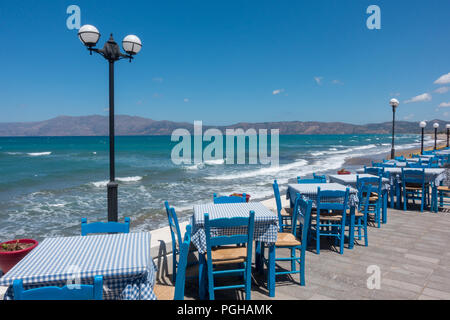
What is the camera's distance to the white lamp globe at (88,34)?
15.0ft

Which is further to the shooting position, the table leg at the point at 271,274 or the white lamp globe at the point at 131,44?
the white lamp globe at the point at 131,44

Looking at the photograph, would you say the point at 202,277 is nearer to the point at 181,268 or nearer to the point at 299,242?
the point at 299,242

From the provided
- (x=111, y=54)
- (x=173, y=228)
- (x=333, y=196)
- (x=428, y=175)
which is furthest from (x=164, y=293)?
(x=428, y=175)

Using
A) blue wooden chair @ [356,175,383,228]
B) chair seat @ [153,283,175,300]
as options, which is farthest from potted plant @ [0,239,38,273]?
→ blue wooden chair @ [356,175,383,228]

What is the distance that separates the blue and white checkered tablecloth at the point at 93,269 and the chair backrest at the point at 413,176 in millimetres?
7112

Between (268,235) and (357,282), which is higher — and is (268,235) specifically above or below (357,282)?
above

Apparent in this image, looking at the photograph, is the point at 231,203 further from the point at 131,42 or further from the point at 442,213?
the point at 442,213

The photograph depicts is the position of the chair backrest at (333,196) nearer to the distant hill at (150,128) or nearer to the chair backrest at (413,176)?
the chair backrest at (413,176)

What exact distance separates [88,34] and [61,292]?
4.11m

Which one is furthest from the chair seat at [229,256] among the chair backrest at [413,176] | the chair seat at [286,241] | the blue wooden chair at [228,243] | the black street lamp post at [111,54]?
the chair backrest at [413,176]

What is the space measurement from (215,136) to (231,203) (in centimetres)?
10954

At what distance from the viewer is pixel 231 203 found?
4238 millimetres
